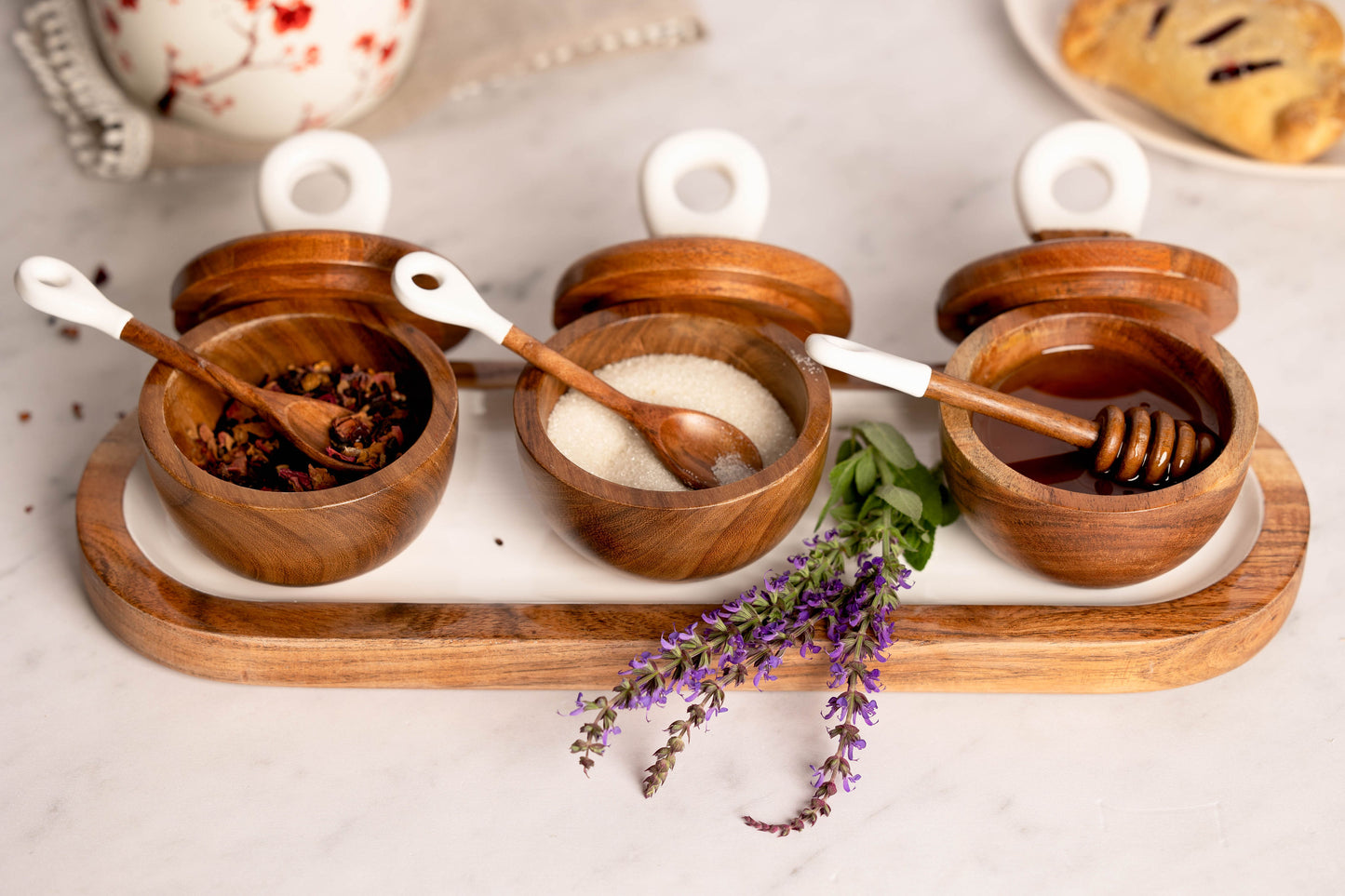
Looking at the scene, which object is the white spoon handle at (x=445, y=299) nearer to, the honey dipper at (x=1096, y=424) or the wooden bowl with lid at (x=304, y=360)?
the wooden bowl with lid at (x=304, y=360)

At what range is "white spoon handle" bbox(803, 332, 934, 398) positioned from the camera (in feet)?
3.01

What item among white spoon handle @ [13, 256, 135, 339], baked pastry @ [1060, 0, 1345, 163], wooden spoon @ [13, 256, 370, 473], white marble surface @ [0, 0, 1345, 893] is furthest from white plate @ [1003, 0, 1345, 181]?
white spoon handle @ [13, 256, 135, 339]

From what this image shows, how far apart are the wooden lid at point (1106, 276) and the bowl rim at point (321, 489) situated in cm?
50

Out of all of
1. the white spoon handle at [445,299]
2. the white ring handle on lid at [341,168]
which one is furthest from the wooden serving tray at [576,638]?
the white ring handle on lid at [341,168]

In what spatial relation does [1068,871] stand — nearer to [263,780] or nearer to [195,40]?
[263,780]

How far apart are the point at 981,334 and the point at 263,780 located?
724 millimetres

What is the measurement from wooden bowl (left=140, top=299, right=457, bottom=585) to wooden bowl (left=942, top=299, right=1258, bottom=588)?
446 millimetres

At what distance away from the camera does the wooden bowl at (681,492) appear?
2.96 feet

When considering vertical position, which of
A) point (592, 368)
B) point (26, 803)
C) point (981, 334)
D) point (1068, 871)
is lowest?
point (26, 803)

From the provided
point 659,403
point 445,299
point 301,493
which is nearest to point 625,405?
point 659,403

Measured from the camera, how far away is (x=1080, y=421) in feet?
3.25

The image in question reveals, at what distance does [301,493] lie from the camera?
0.90 meters

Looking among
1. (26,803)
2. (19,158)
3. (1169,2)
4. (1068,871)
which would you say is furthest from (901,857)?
(19,158)

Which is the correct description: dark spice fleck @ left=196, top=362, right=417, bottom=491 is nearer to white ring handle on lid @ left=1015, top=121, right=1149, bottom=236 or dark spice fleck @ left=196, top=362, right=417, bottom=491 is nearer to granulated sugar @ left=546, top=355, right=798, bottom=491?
granulated sugar @ left=546, top=355, right=798, bottom=491
